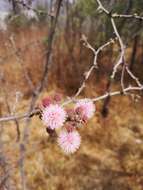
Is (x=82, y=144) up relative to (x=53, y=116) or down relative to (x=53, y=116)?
down

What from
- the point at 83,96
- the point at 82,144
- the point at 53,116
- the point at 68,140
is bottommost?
the point at 82,144

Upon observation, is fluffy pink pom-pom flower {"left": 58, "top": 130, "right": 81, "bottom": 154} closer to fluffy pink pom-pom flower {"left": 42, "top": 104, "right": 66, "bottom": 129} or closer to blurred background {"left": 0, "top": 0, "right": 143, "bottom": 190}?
fluffy pink pom-pom flower {"left": 42, "top": 104, "right": 66, "bottom": 129}

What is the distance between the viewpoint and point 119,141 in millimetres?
4766

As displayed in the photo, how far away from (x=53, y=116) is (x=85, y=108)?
0.47 feet

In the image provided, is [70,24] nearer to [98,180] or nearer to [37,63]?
[37,63]

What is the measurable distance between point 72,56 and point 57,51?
0.73ft

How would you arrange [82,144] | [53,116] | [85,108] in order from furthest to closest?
[82,144] < [85,108] < [53,116]

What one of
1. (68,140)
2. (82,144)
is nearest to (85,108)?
(68,140)

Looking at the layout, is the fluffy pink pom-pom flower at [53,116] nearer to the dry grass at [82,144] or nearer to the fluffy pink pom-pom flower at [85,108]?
the fluffy pink pom-pom flower at [85,108]

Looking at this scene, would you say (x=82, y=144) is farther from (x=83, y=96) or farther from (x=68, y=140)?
(x=68, y=140)

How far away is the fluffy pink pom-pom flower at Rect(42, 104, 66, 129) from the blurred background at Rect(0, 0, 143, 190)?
73.8 inches

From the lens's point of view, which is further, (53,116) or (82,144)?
(82,144)

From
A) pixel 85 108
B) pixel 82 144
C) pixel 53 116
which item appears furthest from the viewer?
pixel 82 144

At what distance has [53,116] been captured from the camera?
4.45 ft
